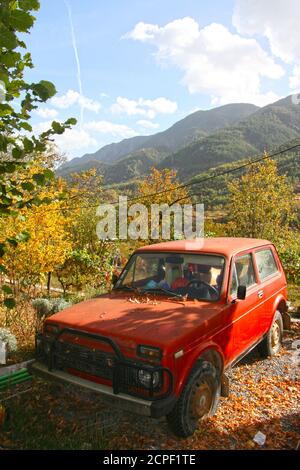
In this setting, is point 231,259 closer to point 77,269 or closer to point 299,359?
point 299,359

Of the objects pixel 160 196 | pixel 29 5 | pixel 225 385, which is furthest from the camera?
pixel 160 196

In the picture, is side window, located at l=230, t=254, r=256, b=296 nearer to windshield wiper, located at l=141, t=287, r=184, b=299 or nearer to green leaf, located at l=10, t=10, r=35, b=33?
windshield wiper, located at l=141, t=287, r=184, b=299

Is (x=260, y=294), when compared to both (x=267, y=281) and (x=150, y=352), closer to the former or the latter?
(x=267, y=281)

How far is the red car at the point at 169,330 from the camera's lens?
3.29 meters

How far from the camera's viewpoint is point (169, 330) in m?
3.49

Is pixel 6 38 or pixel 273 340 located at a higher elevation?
pixel 6 38

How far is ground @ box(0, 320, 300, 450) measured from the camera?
11.3 ft

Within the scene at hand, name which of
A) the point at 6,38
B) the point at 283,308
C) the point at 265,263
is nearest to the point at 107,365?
the point at 6,38

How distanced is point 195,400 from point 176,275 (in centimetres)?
170

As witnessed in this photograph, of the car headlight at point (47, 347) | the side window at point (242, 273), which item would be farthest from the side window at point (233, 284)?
the car headlight at point (47, 347)

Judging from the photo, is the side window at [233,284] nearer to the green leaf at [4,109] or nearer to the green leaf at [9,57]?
the green leaf at [4,109]

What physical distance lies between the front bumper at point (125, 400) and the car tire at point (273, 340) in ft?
9.90

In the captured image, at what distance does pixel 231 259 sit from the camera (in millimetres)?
4617
